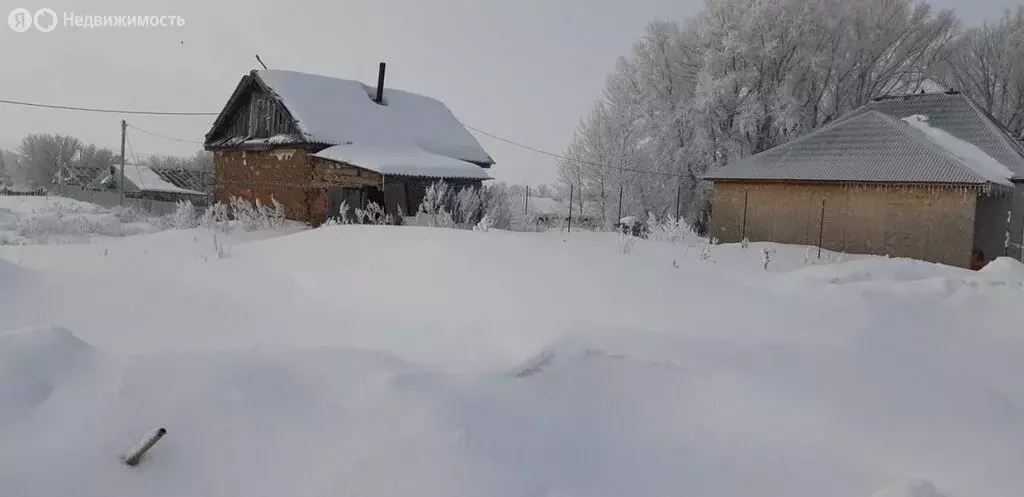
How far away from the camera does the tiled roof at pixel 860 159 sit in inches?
557

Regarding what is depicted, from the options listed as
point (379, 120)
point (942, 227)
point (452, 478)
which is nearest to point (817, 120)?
point (942, 227)

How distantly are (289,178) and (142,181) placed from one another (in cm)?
2579

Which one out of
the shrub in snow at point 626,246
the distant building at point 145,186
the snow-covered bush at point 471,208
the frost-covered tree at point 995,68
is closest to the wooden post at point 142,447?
the shrub in snow at point 626,246

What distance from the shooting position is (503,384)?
3.27 metres

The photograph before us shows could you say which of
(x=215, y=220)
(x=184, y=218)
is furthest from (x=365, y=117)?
(x=184, y=218)

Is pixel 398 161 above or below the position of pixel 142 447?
above

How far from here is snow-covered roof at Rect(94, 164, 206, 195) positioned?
38684 millimetres

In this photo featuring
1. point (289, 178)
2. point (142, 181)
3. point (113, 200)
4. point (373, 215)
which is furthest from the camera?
point (142, 181)

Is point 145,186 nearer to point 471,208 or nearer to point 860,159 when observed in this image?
point 471,208

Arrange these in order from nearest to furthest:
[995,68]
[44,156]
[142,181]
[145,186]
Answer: [995,68] < [145,186] < [142,181] < [44,156]

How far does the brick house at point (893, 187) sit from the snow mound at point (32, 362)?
15.7 m

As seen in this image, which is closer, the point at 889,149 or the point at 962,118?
the point at 889,149

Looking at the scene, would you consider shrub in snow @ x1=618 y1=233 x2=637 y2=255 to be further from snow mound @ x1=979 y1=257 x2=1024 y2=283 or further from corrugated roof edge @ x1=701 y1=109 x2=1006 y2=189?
corrugated roof edge @ x1=701 y1=109 x2=1006 y2=189

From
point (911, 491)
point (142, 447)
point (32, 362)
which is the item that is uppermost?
point (32, 362)
